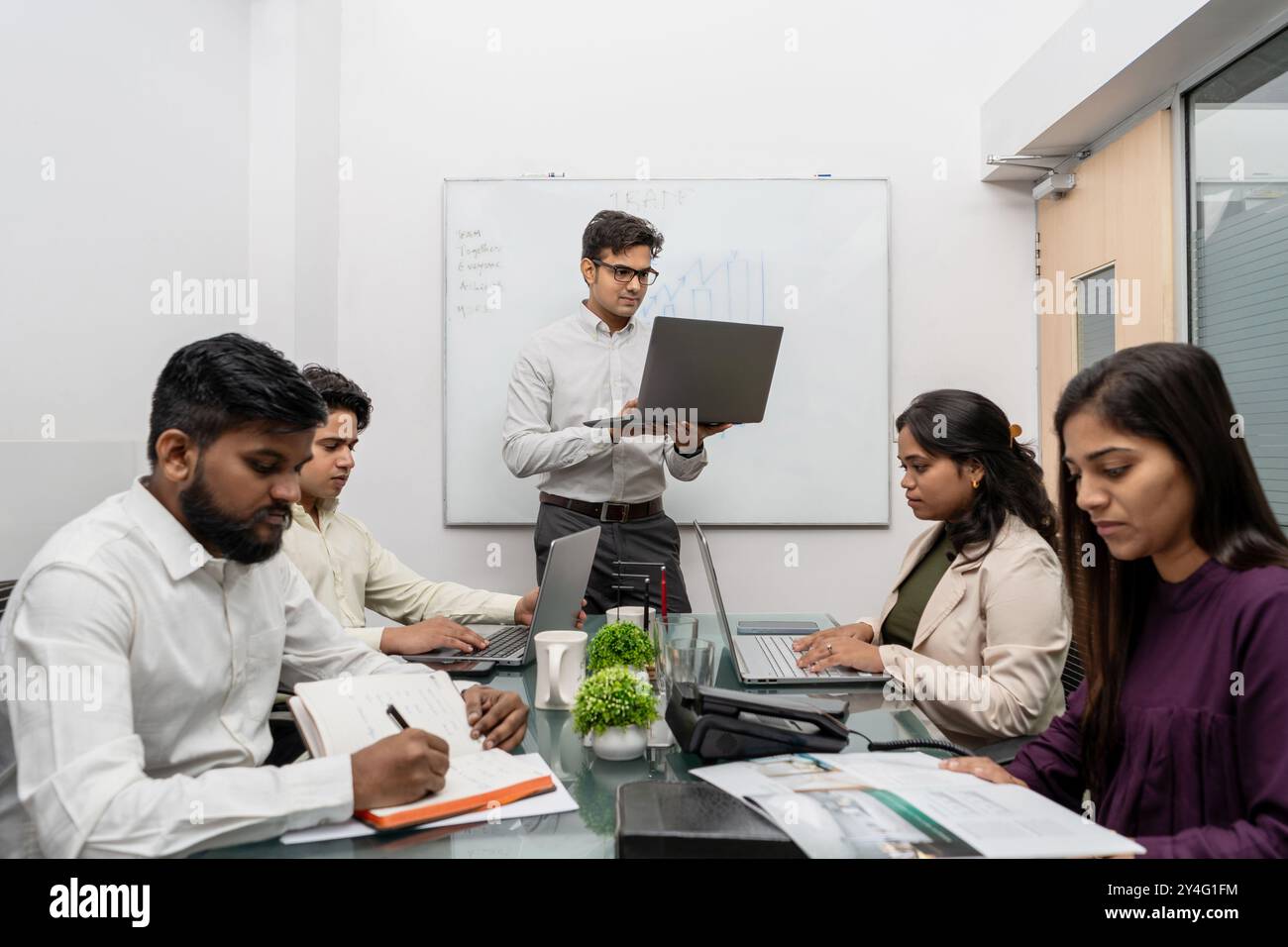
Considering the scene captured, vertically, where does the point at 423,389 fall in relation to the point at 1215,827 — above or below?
above

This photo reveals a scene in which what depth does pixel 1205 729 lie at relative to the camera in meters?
1.02

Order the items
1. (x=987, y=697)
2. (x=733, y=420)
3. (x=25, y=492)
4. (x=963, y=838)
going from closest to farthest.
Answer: (x=963, y=838) < (x=987, y=697) < (x=25, y=492) < (x=733, y=420)

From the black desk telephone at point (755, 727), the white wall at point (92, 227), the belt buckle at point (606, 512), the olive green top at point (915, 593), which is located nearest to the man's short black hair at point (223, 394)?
the black desk telephone at point (755, 727)

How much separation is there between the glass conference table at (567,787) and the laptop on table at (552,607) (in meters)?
0.07

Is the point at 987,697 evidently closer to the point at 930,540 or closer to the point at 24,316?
the point at 930,540

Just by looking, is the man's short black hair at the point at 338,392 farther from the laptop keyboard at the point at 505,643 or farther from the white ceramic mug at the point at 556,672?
the white ceramic mug at the point at 556,672

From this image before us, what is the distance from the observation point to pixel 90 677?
955 mm

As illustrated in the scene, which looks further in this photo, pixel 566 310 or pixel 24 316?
pixel 566 310

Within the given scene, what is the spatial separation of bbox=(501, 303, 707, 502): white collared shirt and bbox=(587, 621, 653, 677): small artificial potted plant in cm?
120

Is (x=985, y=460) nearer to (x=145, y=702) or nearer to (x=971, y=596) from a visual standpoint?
(x=971, y=596)

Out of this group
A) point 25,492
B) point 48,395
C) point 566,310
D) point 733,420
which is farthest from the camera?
point 566,310

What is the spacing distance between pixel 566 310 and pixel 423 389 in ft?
1.96
